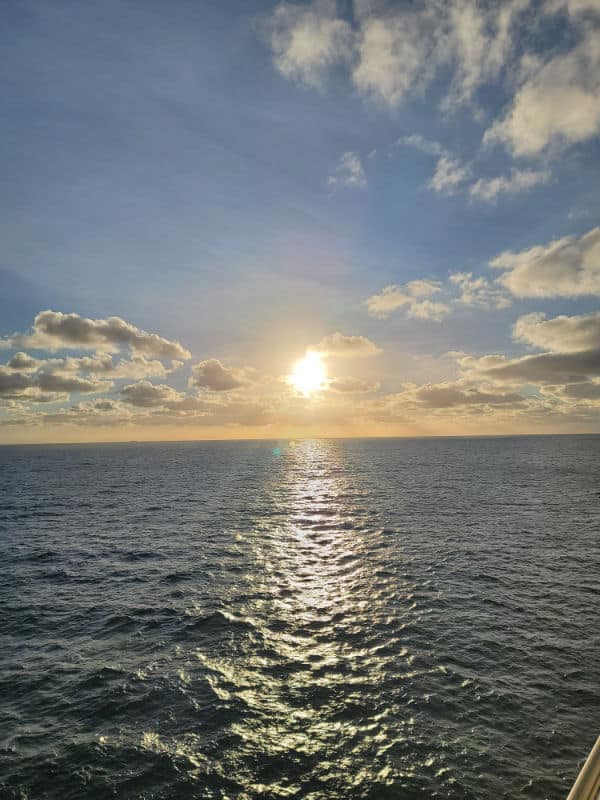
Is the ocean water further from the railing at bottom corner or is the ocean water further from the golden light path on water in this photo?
the railing at bottom corner

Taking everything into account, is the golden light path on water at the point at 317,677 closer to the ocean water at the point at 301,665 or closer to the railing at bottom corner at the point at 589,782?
the ocean water at the point at 301,665

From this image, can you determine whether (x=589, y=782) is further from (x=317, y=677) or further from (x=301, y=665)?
(x=301, y=665)

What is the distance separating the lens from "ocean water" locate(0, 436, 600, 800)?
1541cm

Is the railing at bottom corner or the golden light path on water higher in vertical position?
the railing at bottom corner

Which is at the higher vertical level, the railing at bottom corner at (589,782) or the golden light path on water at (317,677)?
the railing at bottom corner at (589,782)

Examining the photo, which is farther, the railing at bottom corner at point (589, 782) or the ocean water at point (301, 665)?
the ocean water at point (301, 665)

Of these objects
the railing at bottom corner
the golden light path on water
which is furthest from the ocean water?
the railing at bottom corner

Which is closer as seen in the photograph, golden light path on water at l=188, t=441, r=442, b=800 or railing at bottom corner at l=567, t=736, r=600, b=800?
railing at bottom corner at l=567, t=736, r=600, b=800

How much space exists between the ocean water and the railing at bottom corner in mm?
7014

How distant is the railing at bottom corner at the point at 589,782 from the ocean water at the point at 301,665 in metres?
7.01

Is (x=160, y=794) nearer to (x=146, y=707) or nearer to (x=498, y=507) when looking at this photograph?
(x=146, y=707)

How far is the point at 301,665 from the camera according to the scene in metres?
22.0

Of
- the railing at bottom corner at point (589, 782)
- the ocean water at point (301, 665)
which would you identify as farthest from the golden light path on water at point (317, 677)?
the railing at bottom corner at point (589, 782)

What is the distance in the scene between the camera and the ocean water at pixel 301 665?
15.4 m
